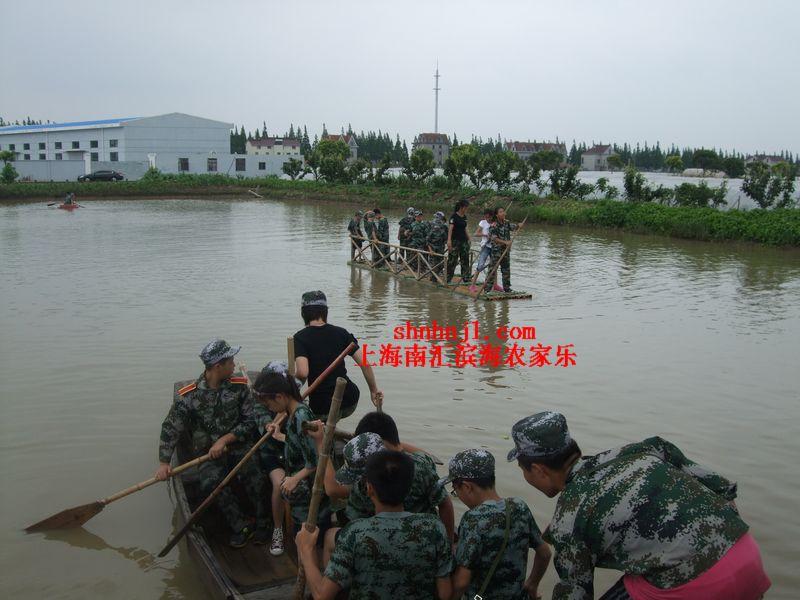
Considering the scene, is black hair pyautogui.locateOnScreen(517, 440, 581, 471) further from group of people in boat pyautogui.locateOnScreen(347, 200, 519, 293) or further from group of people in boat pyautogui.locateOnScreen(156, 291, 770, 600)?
group of people in boat pyautogui.locateOnScreen(347, 200, 519, 293)

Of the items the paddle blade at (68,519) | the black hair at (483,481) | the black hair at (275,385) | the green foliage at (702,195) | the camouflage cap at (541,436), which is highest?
the green foliage at (702,195)

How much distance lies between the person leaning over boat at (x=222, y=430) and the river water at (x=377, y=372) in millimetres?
538

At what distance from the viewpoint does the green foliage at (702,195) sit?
1022 inches

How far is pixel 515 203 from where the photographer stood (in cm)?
3150

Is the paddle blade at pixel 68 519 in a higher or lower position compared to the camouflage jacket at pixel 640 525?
lower

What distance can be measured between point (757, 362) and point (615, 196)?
21785 mm

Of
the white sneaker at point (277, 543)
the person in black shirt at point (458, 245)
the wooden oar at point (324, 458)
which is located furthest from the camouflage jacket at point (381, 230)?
the wooden oar at point (324, 458)

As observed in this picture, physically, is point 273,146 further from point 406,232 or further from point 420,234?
point 420,234

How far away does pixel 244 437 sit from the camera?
467 centimetres

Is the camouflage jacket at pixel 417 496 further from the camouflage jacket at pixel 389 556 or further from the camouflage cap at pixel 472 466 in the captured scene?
the camouflage jacket at pixel 389 556

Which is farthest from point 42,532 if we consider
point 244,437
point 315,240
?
point 315,240

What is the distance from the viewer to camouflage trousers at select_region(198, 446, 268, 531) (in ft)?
15.2

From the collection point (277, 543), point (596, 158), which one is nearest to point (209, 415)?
point (277, 543)

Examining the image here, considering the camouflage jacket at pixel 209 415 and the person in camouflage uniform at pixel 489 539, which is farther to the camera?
the camouflage jacket at pixel 209 415
